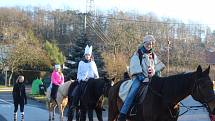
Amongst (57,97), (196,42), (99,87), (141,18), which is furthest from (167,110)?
(196,42)

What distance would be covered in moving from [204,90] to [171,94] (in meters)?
1.01

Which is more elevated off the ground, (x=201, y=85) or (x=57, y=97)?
(x=201, y=85)

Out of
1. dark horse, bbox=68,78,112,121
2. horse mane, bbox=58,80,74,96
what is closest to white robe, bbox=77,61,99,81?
dark horse, bbox=68,78,112,121

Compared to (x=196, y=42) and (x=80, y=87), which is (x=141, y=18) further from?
(x=80, y=87)

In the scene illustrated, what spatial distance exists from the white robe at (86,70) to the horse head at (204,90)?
6.27 metres

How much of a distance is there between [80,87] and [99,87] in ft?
3.01

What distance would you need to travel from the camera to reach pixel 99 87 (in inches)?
540

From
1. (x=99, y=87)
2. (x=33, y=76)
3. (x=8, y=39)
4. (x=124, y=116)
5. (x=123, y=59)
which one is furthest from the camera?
(x=8, y=39)

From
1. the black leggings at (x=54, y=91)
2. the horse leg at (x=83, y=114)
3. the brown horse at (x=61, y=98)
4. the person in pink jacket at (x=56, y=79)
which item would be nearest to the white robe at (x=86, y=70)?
the horse leg at (x=83, y=114)

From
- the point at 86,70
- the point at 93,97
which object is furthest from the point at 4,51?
the point at 93,97

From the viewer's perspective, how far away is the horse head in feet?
24.9

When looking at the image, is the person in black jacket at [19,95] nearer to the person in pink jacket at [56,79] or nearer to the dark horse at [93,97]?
the person in pink jacket at [56,79]

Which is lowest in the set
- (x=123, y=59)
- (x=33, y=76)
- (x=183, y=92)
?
(x=33, y=76)

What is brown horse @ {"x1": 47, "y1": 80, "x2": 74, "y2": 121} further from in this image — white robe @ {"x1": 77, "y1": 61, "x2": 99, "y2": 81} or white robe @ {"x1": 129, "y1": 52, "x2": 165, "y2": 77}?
white robe @ {"x1": 129, "y1": 52, "x2": 165, "y2": 77}
